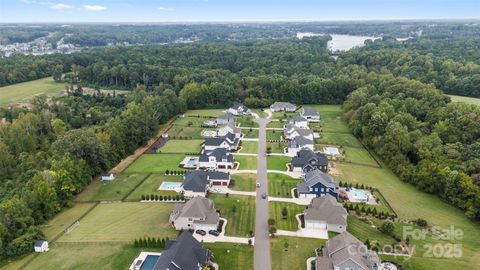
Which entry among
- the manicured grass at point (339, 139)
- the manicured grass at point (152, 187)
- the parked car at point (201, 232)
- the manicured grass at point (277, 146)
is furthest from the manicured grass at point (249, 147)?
the parked car at point (201, 232)

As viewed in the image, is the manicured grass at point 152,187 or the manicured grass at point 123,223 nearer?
the manicured grass at point 123,223

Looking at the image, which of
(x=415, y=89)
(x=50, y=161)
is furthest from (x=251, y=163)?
(x=415, y=89)

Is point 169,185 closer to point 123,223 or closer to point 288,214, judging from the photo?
point 123,223

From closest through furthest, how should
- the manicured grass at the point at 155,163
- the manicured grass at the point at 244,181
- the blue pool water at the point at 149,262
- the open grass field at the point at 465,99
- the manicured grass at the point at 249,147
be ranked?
the blue pool water at the point at 149,262 → the manicured grass at the point at 244,181 → the manicured grass at the point at 155,163 → the manicured grass at the point at 249,147 → the open grass field at the point at 465,99

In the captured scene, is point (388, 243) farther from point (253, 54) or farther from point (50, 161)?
point (253, 54)

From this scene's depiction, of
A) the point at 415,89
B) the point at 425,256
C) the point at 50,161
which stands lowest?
the point at 425,256

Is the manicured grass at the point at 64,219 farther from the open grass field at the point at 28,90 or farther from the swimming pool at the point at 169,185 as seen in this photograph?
the open grass field at the point at 28,90

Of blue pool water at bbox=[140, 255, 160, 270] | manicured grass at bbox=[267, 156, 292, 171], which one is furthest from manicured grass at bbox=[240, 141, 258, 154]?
blue pool water at bbox=[140, 255, 160, 270]
